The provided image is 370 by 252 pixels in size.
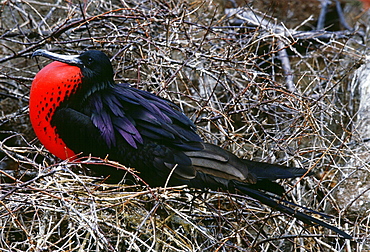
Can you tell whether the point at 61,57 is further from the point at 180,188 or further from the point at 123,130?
→ the point at 180,188

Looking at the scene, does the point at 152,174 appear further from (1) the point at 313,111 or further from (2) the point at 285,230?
(1) the point at 313,111

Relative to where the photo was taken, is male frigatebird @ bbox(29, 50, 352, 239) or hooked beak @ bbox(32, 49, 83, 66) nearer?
male frigatebird @ bbox(29, 50, 352, 239)

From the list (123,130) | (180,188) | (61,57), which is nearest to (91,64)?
(61,57)

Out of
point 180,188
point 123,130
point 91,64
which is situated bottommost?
point 180,188

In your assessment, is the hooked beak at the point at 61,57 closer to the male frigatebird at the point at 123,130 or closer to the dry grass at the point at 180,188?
the male frigatebird at the point at 123,130

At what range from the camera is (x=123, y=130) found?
192 centimetres

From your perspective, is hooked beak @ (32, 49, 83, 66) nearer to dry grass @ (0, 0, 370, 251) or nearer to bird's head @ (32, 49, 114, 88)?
bird's head @ (32, 49, 114, 88)

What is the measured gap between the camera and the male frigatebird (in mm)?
1845

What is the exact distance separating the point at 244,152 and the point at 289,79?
1.82 ft

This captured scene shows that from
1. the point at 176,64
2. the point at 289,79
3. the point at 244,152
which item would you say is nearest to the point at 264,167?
the point at 244,152

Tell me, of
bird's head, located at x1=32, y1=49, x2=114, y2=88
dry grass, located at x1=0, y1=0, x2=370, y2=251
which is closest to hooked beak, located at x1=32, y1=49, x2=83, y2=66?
bird's head, located at x1=32, y1=49, x2=114, y2=88

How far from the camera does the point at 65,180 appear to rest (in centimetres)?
173

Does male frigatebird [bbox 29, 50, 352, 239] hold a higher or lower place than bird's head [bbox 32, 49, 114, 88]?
lower

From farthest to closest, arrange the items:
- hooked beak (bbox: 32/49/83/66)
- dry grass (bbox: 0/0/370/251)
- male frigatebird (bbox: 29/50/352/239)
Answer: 1. hooked beak (bbox: 32/49/83/66)
2. male frigatebird (bbox: 29/50/352/239)
3. dry grass (bbox: 0/0/370/251)
